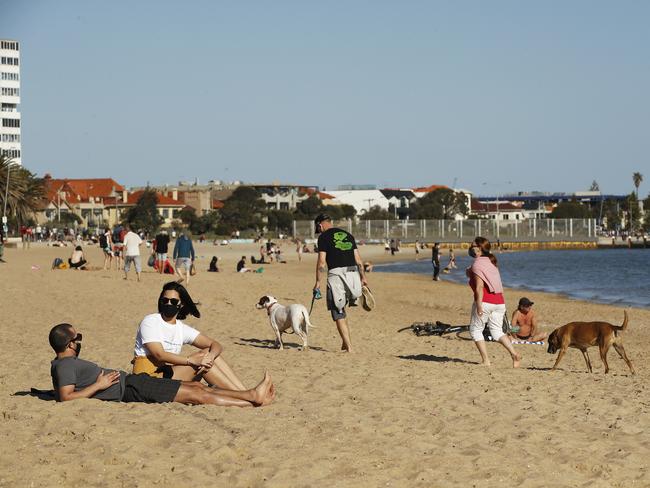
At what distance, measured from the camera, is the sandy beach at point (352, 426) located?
20.1ft

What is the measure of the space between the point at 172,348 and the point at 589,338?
4.96m

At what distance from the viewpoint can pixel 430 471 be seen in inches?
245

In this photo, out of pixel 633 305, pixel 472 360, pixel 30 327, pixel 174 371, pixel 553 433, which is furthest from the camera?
pixel 633 305

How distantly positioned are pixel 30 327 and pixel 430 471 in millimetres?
10027

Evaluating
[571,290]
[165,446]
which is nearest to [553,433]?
[165,446]

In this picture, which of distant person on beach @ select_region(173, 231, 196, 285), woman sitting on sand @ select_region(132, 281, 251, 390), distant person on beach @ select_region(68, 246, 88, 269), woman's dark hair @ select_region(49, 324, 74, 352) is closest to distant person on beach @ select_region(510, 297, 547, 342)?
woman sitting on sand @ select_region(132, 281, 251, 390)

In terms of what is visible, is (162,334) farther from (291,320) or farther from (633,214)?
(633,214)

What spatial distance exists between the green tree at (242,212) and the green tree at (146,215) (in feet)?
22.7

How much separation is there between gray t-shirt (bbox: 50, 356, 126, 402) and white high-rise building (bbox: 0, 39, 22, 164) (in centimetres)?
10857

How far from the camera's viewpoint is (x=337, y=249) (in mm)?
11828

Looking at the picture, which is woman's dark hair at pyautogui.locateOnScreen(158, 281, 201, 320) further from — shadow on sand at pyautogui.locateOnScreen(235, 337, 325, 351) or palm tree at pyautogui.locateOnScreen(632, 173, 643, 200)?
palm tree at pyautogui.locateOnScreen(632, 173, 643, 200)

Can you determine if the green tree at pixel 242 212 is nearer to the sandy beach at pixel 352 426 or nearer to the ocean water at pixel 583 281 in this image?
the ocean water at pixel 583 281

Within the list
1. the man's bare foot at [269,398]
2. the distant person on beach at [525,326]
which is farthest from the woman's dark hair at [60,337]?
the distant person on beach at [525,326]

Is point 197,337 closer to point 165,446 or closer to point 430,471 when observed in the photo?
point 165,446
